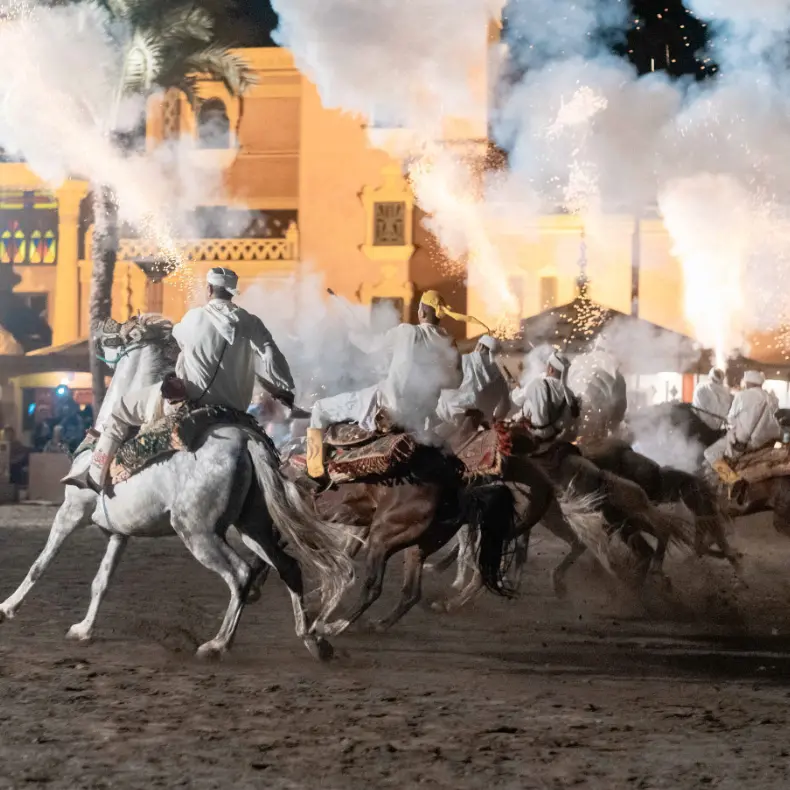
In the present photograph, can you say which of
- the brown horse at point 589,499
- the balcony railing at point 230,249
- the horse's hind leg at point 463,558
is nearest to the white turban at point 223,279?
the brown horse at point 589,499

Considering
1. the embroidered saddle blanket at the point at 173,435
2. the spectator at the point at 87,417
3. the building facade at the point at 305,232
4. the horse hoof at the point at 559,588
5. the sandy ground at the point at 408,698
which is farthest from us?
the building facade at the point at 305,232

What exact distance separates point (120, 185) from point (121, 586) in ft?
65.9

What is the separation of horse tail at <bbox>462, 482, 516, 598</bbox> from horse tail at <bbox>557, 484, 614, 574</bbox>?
1677 mm

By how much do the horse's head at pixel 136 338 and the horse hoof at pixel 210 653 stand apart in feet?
6.72

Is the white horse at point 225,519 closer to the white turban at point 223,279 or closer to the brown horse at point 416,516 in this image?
the brown horse at point 416,516

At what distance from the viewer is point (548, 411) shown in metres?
11.9

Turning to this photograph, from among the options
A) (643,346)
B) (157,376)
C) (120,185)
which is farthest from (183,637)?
(120,185)

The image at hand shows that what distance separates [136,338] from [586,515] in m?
4.09

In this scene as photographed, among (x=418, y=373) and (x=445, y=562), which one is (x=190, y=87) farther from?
(x=418, y=373)

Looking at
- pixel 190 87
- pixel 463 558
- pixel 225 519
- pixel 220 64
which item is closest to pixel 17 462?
pixel 190 87

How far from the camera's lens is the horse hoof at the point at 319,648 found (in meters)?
8.26

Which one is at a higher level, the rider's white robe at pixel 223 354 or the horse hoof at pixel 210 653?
the rider's white robe at pixel 223 354

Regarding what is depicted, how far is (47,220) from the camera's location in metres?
39.4

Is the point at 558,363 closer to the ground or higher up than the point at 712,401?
higher up
